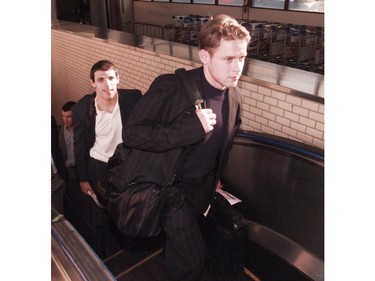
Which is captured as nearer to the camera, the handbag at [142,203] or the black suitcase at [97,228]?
the handbag at [142,203]

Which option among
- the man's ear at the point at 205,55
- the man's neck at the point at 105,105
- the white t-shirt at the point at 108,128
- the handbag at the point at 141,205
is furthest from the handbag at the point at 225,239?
the man's ear at the point at 205,55

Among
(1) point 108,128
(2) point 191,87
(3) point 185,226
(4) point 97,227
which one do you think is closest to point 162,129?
(2) point 191,87

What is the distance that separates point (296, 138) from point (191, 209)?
1.20m

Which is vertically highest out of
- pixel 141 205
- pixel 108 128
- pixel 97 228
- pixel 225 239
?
pixel 108 128

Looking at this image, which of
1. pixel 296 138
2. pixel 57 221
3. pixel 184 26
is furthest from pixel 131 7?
pixel 57 221

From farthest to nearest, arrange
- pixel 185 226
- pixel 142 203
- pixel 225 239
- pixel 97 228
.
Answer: pixel 97 228 < pixel 225 239 < pixel 185 226 < pixel 142 203

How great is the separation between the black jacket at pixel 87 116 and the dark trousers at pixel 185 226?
0.93 metres

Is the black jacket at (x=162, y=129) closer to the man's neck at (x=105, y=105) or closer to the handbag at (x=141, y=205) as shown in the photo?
the handbag at (x=141, y=205)

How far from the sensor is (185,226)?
1.99m

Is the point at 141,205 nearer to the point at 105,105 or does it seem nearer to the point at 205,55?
the point at 205,55

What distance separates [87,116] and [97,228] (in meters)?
1.06

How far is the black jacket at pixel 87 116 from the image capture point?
273 centimetres
